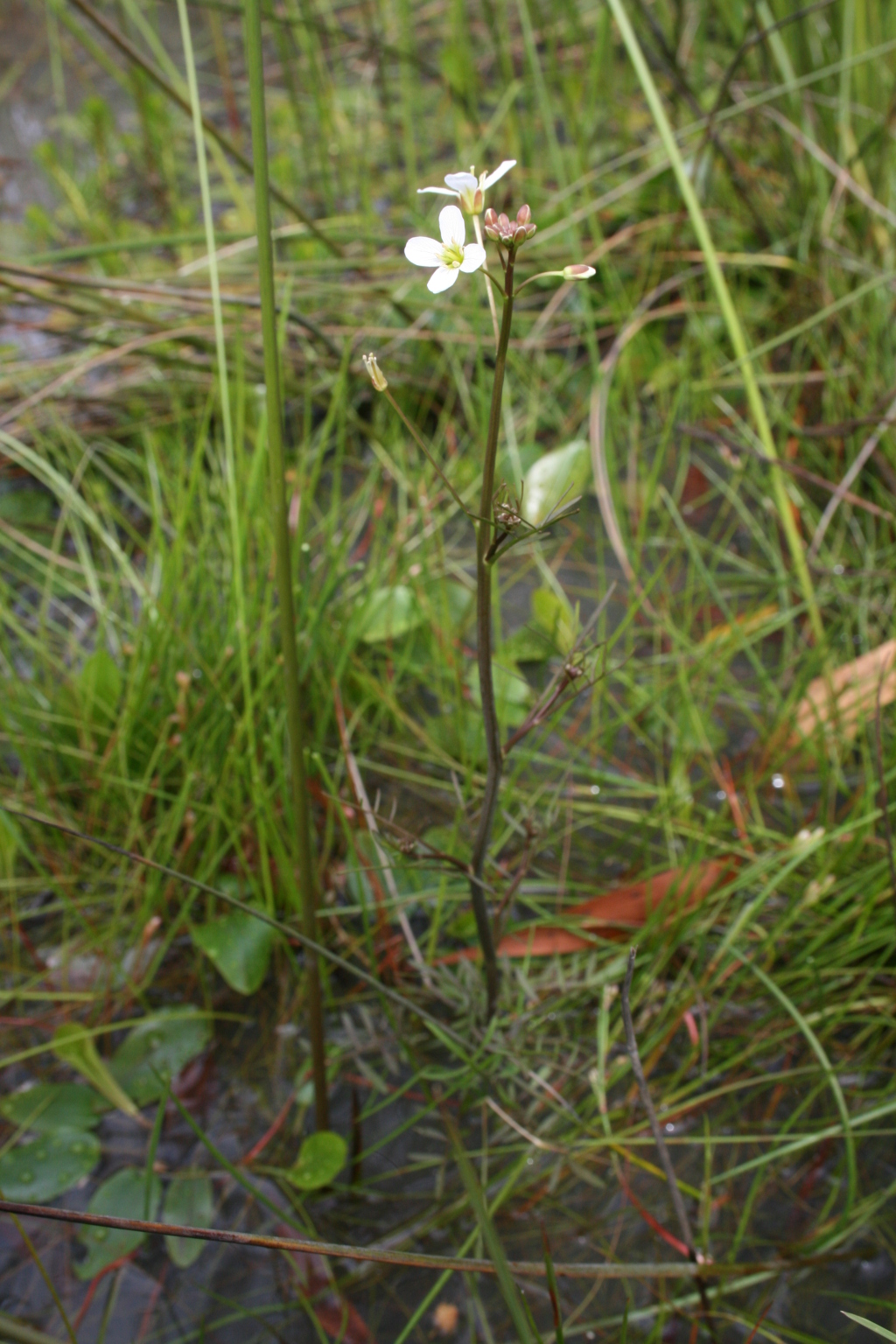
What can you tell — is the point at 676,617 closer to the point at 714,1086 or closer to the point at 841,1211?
the point at 714,1086

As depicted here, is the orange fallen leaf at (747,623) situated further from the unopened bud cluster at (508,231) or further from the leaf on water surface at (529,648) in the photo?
the unopened bud cluster at (508,231)

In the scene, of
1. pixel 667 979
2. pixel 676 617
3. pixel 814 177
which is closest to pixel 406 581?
pixel 676 617

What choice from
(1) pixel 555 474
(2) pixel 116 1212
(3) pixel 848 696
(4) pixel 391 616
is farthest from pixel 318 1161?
(1) pixel 555 474

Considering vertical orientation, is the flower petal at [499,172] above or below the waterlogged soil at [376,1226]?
above

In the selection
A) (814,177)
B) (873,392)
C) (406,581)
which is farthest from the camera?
(814,177)

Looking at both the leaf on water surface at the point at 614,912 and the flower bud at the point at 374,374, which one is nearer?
the flower bud at the point at 374,374

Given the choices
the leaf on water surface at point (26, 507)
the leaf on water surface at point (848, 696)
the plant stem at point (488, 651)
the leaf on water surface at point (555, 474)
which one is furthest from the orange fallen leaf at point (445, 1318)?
the leaf on water surface at point (26, 507)

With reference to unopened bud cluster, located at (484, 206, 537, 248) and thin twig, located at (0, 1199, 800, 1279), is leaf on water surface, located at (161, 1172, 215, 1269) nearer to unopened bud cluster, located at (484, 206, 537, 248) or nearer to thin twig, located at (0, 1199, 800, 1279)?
thin twig, located at (0, 1199, 800, 1279)

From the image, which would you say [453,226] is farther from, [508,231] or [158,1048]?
[158,1048]
